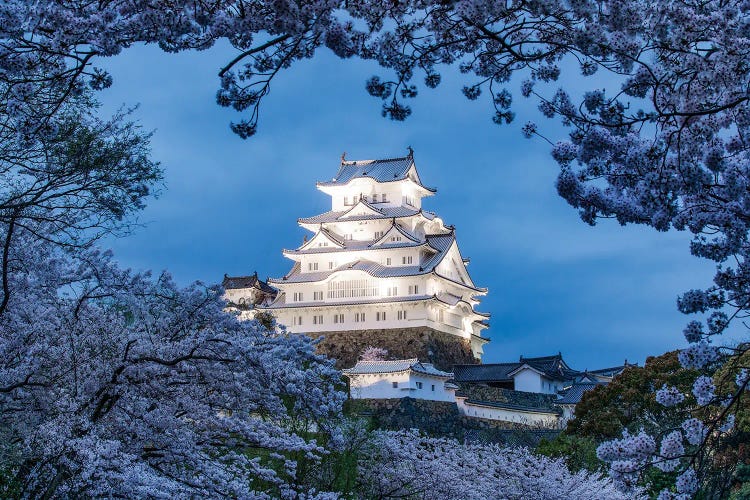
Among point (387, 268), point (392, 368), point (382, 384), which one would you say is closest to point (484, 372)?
point (387, 268)

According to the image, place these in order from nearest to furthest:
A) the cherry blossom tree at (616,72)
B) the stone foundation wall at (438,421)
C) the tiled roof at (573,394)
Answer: the cherry blossom tree at (616,72) → the stone foundation wall at (438,421) → the tiled roof at (573,394)

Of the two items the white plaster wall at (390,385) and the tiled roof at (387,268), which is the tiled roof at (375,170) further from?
the white plaster wall at (390,385)

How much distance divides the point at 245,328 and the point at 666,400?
5195mm

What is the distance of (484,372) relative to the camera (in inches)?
1762

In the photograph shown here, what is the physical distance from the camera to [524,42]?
6.38 meters

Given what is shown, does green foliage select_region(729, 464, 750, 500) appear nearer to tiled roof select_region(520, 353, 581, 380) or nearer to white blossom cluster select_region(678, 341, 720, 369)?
white blossom cluster select_region(678, 341, 720, 369)

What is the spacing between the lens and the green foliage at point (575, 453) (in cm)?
2380

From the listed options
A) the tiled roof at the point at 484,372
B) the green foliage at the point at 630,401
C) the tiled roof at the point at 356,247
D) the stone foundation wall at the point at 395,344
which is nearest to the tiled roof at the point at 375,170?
the tiled roof at the point at 356,247

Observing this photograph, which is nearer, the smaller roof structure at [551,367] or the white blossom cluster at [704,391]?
the white blossom cluster at [704,391]

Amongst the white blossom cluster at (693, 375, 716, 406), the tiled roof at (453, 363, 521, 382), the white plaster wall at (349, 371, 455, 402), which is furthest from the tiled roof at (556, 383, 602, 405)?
the white blossom cluster at (693, 375, 716, 406)

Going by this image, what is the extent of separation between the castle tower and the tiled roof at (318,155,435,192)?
114mm

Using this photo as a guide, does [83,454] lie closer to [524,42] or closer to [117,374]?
[117,374]

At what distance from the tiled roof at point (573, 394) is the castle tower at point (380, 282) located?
6373 mm

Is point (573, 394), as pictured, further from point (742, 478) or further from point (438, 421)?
point (742, 478)
